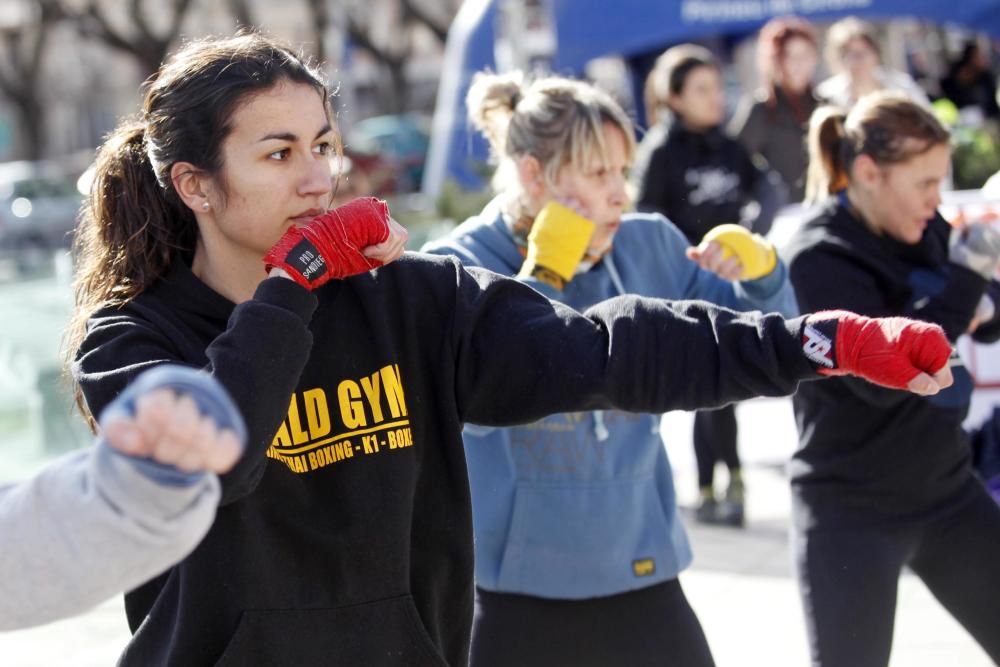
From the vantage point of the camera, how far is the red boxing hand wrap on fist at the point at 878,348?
6.94 feet

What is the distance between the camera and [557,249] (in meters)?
3.12

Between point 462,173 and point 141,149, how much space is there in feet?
34.9

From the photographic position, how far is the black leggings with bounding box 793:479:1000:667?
326cm

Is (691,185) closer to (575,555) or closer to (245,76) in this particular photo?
(575,555)

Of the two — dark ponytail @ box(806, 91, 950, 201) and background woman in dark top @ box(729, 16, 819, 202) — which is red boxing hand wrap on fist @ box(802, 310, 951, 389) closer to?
dark ponytail @ box(806, 91, 950, 201)

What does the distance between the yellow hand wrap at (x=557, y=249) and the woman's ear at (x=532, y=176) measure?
0.22 m

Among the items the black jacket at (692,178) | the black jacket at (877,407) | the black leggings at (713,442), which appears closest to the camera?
the black jacket at (877,407)

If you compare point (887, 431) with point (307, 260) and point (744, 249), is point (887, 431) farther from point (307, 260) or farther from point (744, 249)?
point (307, 260)

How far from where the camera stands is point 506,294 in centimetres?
251

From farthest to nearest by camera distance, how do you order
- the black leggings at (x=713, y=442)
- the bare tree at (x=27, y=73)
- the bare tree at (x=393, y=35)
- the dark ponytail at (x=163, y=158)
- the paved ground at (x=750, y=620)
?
the bare tree at (x=393, y=35) < the bare tree at (x=27, y=73) < the black leggings at (x=713, y=442) < the paved ground at (x=750, y=620) < the dark ponytail at (x=163, y=158)

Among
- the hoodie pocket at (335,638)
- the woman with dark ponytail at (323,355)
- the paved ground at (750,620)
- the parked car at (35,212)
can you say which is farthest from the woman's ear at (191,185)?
the parked car at (35,212)

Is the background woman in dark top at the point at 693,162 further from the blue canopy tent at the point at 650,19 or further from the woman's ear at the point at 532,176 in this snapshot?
the blue canopy tent at the point at 650,19

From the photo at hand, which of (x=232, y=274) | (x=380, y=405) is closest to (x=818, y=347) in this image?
(x=380, y=405)

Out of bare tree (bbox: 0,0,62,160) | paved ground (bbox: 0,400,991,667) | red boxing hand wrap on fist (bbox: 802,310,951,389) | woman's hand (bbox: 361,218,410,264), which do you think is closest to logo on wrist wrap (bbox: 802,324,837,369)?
red boxing hand wrap on fist (bbox: 802,310,951,389)
